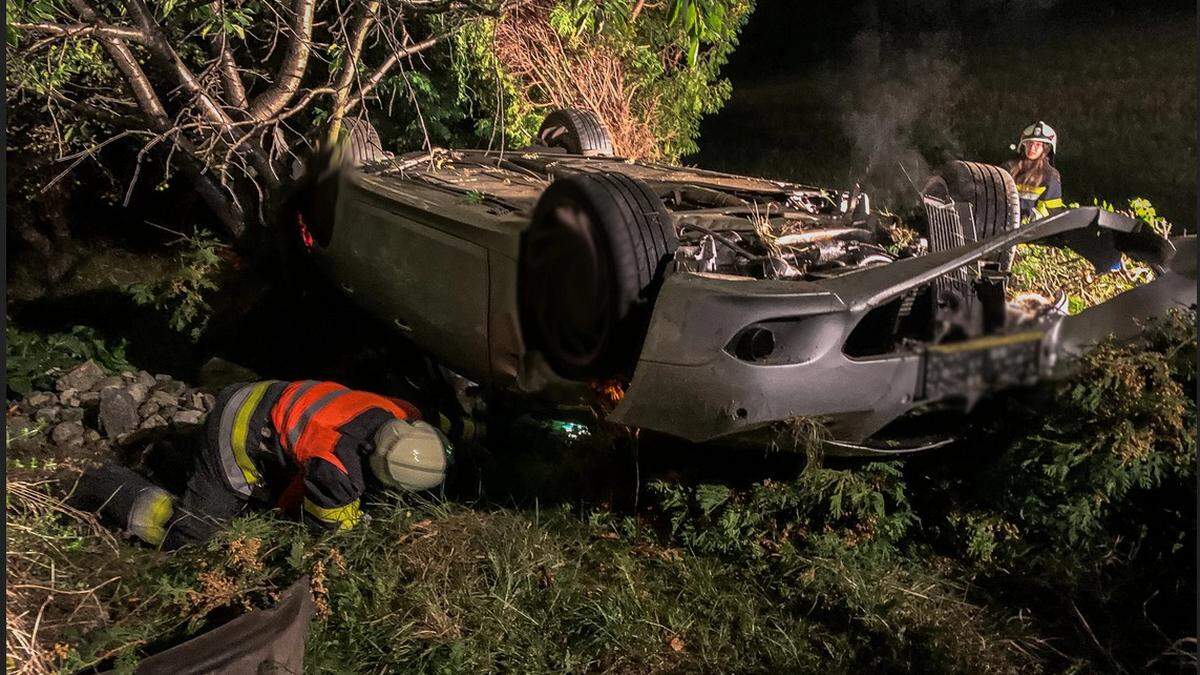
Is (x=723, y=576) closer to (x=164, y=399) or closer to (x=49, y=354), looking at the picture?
(x=164, y=399)

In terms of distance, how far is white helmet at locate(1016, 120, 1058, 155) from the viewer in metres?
2.51

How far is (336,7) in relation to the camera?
11.2 ft

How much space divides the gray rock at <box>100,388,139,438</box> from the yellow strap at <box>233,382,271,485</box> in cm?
101

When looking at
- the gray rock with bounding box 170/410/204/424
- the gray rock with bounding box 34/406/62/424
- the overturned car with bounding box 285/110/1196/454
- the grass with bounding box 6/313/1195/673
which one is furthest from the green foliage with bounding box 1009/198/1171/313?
the gray rock with bounding box 34/406/62/424

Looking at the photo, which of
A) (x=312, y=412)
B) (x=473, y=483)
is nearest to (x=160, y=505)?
(x=312, y=412)

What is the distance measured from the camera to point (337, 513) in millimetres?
Result: 3697

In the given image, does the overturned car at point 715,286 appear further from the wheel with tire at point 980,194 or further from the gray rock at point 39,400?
the gray rock at point 39,400

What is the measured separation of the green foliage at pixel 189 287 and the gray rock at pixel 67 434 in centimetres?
65

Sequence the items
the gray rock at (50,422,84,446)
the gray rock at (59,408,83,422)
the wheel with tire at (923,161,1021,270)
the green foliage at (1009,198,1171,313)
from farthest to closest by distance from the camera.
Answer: the gray rock at (59,408,83,422) < the gray rock at (50,422,84,446) < the wheel with tire at (923,161,1021,270) < the green foliage at (1009,198,1171,313)

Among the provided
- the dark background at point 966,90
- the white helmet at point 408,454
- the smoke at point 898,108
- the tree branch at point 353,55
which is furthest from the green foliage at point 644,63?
the white helmet at point 408,454

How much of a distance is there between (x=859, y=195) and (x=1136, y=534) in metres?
1.86

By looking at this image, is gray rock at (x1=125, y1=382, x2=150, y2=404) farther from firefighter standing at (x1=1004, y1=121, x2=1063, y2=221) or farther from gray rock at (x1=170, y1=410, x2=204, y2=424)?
firefighter standing at (x1=1004, y1=121, x2=1063, y2=221)

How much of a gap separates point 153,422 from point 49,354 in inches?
27.5

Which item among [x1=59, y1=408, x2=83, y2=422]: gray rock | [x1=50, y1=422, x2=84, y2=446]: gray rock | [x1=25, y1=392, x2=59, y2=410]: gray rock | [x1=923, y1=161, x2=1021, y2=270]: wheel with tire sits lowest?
[x1=50, y1=422, x2=84, y2=446]: gray rock
